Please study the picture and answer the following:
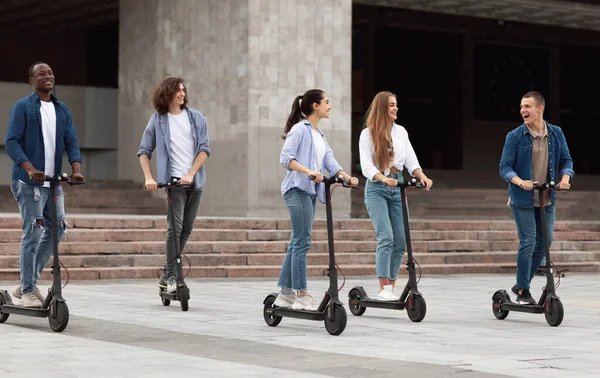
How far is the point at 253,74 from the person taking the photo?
21.1 metres

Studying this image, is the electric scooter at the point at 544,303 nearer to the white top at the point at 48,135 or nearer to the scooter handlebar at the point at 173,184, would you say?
the scooter handlebar at the point at 173,184

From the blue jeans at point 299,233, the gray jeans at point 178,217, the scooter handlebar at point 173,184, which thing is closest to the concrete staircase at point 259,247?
the gray jeans at point 178,217

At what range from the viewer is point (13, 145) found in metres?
8.51

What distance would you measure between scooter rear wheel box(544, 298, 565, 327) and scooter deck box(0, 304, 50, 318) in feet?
12.4

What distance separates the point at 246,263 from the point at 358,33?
17.4 m

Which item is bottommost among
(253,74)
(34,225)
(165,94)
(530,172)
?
(34,225)

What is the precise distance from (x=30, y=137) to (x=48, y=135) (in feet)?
0.45

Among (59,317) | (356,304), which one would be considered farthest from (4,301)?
(356,304)

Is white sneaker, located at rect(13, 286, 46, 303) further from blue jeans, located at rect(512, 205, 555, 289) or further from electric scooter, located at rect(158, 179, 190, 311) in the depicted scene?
blue jeans, located at rect(512, 205, 555, 289)

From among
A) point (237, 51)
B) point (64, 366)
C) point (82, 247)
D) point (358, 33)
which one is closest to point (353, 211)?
point (237, 51)

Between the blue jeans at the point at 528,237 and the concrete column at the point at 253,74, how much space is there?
11906 mm

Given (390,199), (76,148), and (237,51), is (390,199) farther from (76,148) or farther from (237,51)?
(237,51)

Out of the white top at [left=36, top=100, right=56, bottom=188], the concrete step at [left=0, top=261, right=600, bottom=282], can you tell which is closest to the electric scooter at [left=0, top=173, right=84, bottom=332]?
the white top at [left=36, top=100, right=56, bottom=188]

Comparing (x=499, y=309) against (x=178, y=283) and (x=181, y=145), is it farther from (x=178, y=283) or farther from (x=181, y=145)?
(x=181, y=145)
